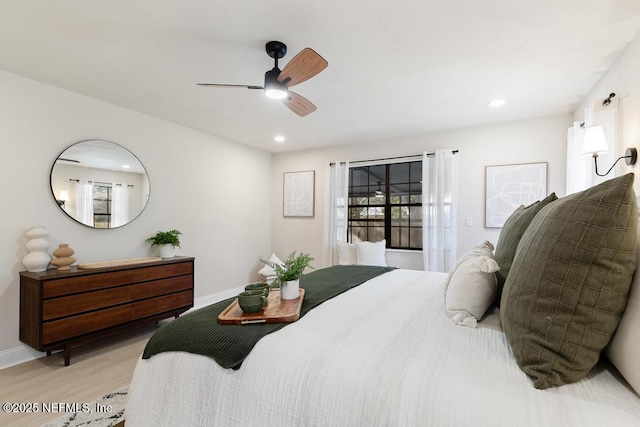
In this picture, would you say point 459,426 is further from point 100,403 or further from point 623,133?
point 623,133

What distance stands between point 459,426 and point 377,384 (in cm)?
24

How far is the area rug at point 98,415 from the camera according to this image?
1779mm

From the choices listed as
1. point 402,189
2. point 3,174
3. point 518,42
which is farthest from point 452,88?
point 3,174

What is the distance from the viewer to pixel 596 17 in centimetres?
177

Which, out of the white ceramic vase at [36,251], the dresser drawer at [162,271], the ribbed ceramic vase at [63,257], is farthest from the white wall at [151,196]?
the dresser drawer at [162,271]

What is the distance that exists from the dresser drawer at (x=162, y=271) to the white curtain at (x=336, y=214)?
6.62 feet

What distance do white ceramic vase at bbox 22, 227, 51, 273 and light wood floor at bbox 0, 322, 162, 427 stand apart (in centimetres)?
81

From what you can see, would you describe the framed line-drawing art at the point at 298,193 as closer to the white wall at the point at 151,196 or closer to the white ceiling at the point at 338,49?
the white wall at the point at 151,196

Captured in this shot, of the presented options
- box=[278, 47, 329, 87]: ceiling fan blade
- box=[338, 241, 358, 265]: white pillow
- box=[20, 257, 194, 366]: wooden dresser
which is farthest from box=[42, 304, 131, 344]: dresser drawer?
box=[338, 241, 358, 265]: white pillow

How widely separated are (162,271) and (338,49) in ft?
9.03

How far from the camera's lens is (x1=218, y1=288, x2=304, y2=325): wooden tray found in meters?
1.34

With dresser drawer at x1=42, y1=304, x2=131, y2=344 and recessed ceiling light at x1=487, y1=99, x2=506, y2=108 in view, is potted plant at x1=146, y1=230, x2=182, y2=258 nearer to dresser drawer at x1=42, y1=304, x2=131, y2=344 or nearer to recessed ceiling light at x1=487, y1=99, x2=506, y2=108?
dresser drawer at x1=42, y1=304, x2=131, y2=344

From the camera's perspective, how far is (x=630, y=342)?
0.83 meters

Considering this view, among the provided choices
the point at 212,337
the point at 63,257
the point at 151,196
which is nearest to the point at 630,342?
the point at 212,337
